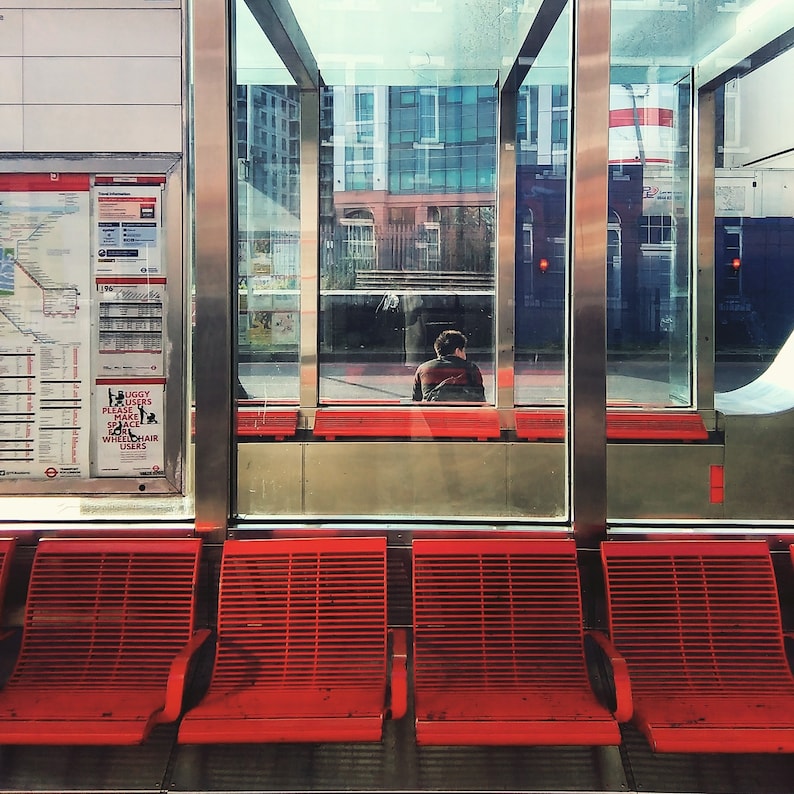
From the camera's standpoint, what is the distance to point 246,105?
3590 mm

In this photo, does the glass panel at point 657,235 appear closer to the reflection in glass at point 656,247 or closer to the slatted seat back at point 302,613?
the reflection in glass at point 656,247

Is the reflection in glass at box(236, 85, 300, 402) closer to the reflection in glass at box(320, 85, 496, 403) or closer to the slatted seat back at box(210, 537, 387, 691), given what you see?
the reflection in glass at box(320, 85, 496, 403)

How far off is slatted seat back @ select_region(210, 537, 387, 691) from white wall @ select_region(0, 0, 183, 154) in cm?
189

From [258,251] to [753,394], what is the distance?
434 cm

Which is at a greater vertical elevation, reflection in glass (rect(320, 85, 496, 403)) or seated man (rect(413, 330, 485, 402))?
reflection in glass (rect(320, 85, 496, 403))

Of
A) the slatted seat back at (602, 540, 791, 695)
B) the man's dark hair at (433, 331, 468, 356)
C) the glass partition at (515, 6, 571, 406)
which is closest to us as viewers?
the slatted seat back at (602, 540, 791, 695)

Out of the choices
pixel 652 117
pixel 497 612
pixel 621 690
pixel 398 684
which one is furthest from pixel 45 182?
pixel 652 117

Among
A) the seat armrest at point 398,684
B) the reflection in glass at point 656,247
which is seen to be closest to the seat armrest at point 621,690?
the seat armrest at point 398,684

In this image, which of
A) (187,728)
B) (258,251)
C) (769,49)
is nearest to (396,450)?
(258,251)

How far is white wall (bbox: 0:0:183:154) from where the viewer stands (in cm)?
324

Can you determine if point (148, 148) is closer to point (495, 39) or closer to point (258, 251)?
point (258, 251)

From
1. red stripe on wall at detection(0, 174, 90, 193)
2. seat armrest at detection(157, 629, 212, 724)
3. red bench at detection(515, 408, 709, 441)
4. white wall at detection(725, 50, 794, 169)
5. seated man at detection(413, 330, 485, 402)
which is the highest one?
white wall at detection(725, 50, 794, 169)

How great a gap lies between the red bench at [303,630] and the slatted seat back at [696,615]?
38.9 inches

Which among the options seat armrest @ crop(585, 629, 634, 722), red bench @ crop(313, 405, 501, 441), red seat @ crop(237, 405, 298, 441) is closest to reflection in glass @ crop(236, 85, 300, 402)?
red seat @ crop(237, 405, 298, 441)
